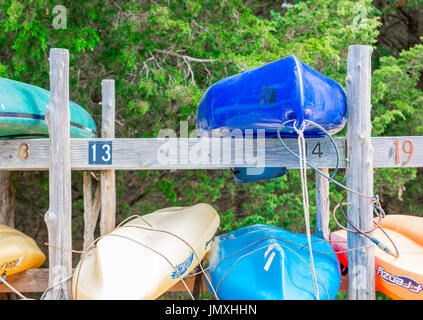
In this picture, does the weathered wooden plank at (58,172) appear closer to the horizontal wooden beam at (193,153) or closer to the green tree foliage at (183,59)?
the horizontal wooden beam at (193,153)

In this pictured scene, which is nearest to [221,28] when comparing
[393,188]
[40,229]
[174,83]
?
[174,83]

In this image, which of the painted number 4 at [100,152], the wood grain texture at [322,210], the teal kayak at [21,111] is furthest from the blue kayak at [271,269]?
the teal kayak at [21,111]

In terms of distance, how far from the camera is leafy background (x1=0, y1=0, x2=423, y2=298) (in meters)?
4.83

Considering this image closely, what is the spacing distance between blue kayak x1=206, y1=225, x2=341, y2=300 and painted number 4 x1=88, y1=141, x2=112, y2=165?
3.90 feet

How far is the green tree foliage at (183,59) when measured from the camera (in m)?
4.81

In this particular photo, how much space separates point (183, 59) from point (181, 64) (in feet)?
0.29

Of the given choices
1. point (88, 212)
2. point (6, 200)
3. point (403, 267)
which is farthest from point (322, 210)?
point (6, 200)

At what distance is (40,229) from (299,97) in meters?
6.31

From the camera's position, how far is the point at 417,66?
622cm

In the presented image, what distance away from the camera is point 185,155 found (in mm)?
2832

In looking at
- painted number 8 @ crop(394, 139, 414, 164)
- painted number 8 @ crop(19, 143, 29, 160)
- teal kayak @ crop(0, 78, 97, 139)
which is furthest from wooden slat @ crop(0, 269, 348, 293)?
painted number 8 @ crop(394, 139, 414, 164)

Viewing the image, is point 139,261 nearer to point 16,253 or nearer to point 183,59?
point 16,253

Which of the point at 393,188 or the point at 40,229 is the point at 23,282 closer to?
the point at 40,229

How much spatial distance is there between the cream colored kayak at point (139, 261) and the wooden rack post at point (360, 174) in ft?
3.64
